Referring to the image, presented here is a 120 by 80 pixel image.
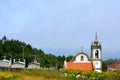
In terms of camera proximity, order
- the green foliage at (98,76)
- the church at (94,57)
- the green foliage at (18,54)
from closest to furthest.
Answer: the green foliage at (98,76) < the church at (94,57) < the green foliage at (18,54)

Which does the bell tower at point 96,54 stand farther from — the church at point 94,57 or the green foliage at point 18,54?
the green foliage at point 18,54

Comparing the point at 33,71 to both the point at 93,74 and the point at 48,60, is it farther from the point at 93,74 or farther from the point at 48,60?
the point at 48,60

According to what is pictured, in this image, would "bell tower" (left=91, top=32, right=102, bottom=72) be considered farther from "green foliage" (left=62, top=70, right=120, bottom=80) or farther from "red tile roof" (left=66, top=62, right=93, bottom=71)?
"green foliage" (left=62, top=70, right=120, bottom=80)

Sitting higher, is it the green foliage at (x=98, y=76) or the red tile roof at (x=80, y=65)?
the red tile roof at (x=80, y=65)

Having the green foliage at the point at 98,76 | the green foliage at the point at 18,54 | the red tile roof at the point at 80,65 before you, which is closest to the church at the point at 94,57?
the red tile roof at the point at 80,65

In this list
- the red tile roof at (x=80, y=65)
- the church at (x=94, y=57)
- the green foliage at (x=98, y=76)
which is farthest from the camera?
the church at (x=94, y=57)

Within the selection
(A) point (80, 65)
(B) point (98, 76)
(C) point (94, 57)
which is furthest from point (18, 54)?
(B) point (98, 76)

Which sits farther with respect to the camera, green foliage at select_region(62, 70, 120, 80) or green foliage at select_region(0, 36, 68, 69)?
green foliage at select_region(0, 36, 68, 69)

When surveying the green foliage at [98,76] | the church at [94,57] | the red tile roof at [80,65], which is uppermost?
the church at [94,57]

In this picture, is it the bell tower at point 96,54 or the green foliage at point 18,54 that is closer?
the bell tower at point 96,54

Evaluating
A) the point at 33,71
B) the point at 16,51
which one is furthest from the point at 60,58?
the point at 33,71

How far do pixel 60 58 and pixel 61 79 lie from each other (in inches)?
2702

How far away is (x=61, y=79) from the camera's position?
83.4 feet

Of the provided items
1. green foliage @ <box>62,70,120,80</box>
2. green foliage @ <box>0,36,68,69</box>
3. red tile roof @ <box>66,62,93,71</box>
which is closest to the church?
red tile roof @ <box>66,62,93,71</box>
